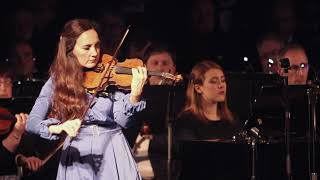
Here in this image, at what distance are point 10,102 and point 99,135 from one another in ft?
3.13

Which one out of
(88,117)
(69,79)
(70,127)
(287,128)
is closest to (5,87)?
(69,79)

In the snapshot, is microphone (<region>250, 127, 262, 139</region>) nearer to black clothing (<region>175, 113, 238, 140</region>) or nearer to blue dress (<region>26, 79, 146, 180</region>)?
black clothing (<region>175, 113, 238, 140</region>)

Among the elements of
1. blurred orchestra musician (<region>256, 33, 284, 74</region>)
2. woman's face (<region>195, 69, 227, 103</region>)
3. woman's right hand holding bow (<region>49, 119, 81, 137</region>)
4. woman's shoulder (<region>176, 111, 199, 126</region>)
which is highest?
blurred orchestra musician (<region>256, 33, 284, 74</region>)

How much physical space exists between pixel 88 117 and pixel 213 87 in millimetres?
2002

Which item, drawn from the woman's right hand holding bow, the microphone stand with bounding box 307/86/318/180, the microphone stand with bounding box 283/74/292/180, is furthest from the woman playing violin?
Answer: the microphone stand with bounding box 307/86/318/180

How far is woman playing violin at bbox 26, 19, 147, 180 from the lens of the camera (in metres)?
3.50

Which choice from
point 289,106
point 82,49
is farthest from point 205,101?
point 82,49

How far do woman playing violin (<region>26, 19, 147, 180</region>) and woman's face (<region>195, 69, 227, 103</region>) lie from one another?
1805 mm

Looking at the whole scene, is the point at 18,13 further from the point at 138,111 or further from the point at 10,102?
the point at 138,111

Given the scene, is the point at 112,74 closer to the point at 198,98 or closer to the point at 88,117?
the point at 88,117

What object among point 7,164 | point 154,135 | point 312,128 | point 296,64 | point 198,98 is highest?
point 296,64

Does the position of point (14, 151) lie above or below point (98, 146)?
below

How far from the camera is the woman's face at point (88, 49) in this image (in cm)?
363

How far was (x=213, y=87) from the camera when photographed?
17.6 ft
